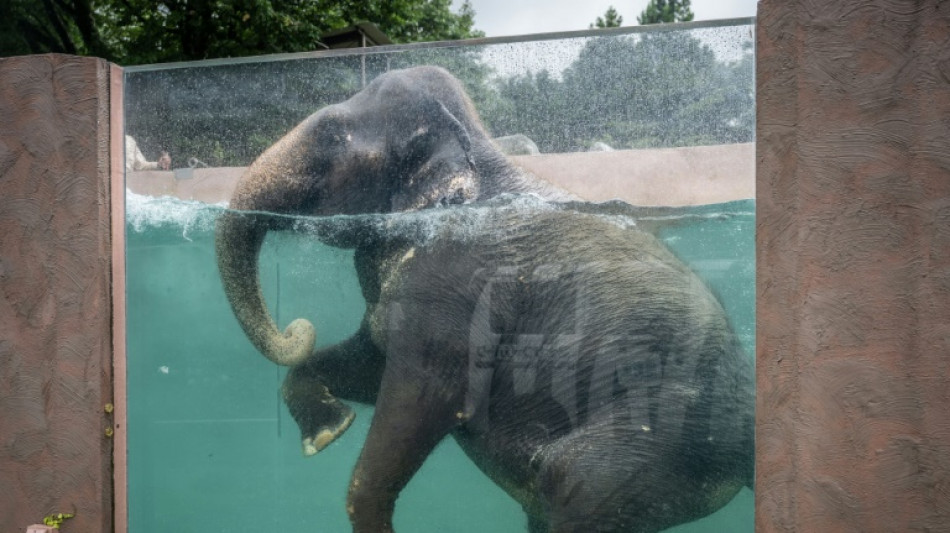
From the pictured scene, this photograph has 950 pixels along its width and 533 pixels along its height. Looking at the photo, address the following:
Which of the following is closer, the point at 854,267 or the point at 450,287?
the point at 854,267

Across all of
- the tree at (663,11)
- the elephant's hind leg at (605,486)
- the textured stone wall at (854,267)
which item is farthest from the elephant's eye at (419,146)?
the tree at (663,11)

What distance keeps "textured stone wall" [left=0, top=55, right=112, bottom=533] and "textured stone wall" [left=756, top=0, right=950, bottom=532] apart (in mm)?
3106

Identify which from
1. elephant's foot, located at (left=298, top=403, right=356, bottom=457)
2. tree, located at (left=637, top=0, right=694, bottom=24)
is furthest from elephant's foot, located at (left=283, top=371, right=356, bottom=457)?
tree, located at (left=637, top=0, right=694, bottom=24)

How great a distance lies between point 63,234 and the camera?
4.46 m

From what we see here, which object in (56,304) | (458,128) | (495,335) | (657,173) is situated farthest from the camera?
(458,128)

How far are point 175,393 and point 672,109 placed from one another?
302 centimetres

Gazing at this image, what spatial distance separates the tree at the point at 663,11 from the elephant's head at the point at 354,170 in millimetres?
31187

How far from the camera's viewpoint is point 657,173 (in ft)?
13.5

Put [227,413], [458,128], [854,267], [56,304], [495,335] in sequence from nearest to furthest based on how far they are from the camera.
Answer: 1. [854,267]
2. [495,335]
3. [56,304]
4. [458,128]
5. [227,413]

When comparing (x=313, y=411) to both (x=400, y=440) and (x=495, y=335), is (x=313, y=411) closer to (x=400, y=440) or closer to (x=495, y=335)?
(x=400, y=440)

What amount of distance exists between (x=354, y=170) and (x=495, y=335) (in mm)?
1178

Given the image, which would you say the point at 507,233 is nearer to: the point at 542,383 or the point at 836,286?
the point at 542,383

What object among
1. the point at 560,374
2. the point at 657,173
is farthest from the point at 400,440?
the point at 657,173

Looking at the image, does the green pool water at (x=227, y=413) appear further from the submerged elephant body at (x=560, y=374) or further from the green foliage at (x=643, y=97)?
the green foliage at (x=643, y=97)
